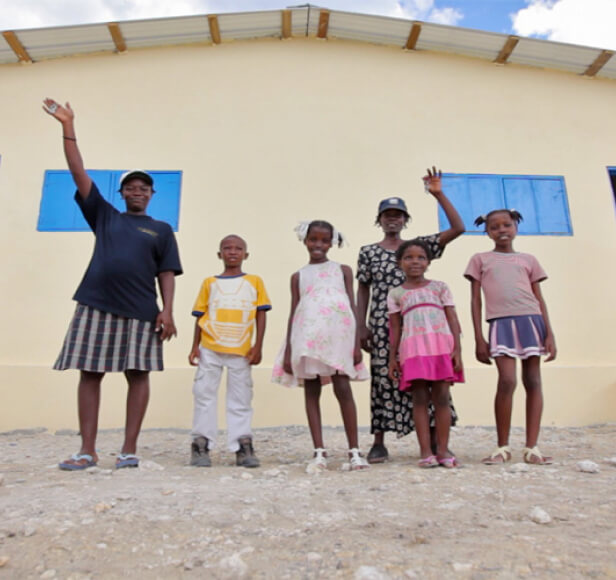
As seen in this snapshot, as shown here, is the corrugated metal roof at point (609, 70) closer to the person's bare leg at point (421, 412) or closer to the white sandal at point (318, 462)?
the person's bare leg at point (421, 412)

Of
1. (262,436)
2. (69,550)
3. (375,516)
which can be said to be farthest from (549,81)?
(69,550)

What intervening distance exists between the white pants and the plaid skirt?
33 cm

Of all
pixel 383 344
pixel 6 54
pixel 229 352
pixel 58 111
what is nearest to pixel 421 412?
pixel 383 344

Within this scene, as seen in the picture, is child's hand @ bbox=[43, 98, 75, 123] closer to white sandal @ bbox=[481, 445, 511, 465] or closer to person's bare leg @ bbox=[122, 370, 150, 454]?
person's bare leg @ bbox=[122, 370, 150, 454]

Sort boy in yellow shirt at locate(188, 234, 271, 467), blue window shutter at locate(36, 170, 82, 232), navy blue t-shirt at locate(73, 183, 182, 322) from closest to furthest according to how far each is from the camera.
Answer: navy blue t-shirt at locate(73, 183, 182, 322), boy in yellow shirt at locate(188, 234, 271, 467), blue window shutter at locate(36, 170, 82, 232)

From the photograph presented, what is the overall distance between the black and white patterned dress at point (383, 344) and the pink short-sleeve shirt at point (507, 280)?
0.85 ft

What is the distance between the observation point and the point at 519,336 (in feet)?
9.24

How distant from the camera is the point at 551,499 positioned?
1846 mm

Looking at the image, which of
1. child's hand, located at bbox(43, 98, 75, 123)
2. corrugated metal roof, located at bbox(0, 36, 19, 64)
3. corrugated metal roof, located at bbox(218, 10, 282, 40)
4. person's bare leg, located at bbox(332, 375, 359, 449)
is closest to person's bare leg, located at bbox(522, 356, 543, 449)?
person's bare leg, located at bbox(332, 375, 359, 449)

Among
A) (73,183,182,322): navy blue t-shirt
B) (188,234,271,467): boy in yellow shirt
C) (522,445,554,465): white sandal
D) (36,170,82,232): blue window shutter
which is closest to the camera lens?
(522,445,554,465): white sandal

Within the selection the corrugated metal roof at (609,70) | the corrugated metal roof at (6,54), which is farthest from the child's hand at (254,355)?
the corrugated metal roof at (609,70)

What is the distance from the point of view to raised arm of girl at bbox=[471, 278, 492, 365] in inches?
113

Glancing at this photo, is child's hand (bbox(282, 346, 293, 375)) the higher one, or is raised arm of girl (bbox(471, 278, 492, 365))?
raised arm of girl (bbox(471, 278, 492, 365))

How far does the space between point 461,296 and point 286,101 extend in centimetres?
276
